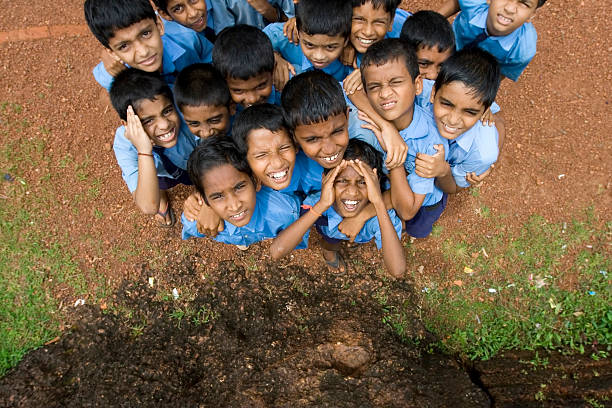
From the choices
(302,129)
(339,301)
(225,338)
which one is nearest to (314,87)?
(302,129)

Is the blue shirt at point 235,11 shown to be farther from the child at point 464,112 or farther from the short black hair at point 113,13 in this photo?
the child at point 464,112

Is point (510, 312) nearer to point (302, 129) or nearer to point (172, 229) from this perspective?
point (302, 129)

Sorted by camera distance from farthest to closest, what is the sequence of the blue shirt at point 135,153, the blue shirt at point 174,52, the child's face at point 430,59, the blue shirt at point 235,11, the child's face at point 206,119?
the blue shirt at point 235,11 → the blue shirt at point 174,52 → the blue shirt at point 135,153 → the child's face at point 430,59 → the child's face at point 206,119

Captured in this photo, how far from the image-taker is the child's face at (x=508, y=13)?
265 cm

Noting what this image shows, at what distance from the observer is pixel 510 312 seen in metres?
3.31

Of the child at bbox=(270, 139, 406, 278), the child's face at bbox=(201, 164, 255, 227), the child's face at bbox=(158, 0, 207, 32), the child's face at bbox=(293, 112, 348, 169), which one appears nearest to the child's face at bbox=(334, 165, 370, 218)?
the child at bbox=(270, 139, 406, 278)

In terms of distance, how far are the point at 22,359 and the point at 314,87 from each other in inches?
116

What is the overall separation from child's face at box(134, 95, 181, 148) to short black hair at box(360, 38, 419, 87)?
4.12ft

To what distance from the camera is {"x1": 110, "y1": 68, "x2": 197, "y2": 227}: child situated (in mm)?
2713

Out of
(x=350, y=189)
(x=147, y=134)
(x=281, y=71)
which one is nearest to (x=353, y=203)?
(x=350, y=189)

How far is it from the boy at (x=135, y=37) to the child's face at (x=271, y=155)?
3.05 ft

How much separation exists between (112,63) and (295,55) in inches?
49.9

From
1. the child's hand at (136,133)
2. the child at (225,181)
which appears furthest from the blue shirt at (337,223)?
the child's hand at (136,133)

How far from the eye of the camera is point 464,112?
2.59m
